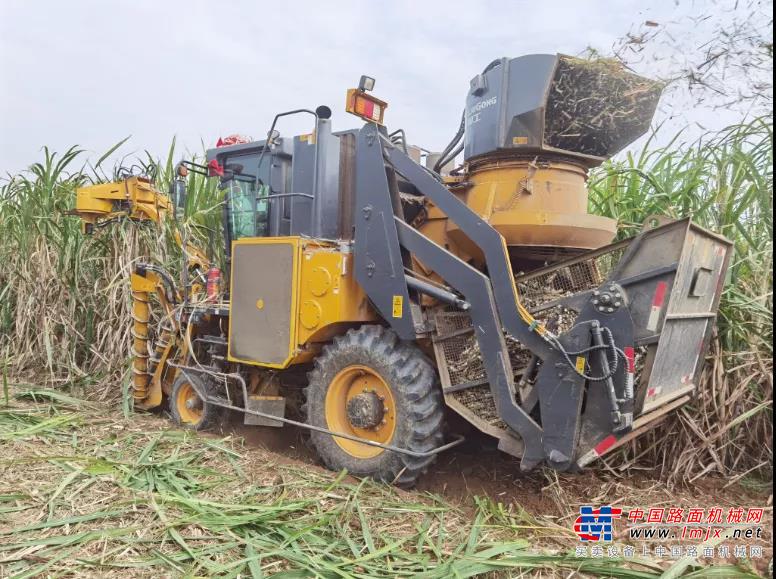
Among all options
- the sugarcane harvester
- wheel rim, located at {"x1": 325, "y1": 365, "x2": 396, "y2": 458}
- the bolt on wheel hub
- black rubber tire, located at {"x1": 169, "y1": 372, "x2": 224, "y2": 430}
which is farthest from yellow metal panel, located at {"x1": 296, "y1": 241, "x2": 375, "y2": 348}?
black rubber tire, located at {"x1": 169, "y1": 372, "x2": 224, "y2": 430}

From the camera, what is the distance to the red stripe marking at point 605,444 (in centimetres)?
276

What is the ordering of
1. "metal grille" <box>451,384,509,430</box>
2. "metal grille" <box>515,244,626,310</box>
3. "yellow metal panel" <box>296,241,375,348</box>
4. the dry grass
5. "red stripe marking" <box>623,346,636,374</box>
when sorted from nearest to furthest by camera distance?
the dry grass
"red stripe marking" <box>623,346,636,374</box>
"metal grille" <box>451,384,509,430</box>
"metal grille" <box>515,244,626,310</box>
"yellow metal panel" <box>296,241,375,348</box>

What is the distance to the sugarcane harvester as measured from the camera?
2830mm

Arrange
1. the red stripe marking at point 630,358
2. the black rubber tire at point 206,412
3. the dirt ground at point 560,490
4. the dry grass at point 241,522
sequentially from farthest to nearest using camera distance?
1. the black rubber tire at point 206,412
2. the dirt ground at point 560,490
3. the red stripe marking at point 630,358
4. the dry grass at point 241,522

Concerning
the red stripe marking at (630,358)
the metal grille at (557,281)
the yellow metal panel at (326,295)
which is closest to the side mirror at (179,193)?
the yellow metal panel at (326,295)

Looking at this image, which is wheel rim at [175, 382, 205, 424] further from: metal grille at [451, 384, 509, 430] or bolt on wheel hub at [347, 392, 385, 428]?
metal grille at [451, 384, 509, 430]

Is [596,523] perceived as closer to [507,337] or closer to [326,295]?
[507,337]

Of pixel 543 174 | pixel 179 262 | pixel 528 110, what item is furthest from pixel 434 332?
pixel 179 262

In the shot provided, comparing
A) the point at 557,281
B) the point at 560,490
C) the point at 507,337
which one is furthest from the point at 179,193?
the point at 560,490

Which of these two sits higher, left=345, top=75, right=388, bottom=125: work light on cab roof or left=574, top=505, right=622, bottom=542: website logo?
left=345, top=75, right=388, bottom=125: work light on cab roof

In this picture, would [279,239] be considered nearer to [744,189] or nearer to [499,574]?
[499,574]

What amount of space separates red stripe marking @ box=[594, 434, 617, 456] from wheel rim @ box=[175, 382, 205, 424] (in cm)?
302

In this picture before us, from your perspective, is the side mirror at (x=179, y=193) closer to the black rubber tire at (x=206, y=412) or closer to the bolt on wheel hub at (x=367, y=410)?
the black rubber tire at (x=206, y=412)

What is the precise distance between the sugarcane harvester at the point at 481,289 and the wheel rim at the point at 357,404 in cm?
1
